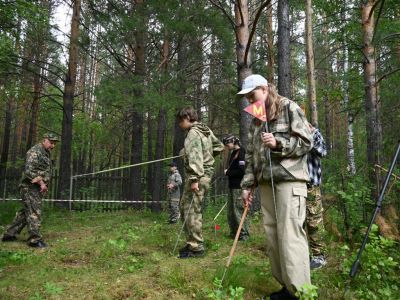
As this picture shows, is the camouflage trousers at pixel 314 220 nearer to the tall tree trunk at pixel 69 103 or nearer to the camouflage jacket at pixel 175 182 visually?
the camouflage jacket at pixel 175 182

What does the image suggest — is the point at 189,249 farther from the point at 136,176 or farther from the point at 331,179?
the point at 136,176

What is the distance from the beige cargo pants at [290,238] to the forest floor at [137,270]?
0.54 m

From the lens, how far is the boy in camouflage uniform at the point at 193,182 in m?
5.09

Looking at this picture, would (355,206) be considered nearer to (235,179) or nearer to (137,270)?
(235,179)

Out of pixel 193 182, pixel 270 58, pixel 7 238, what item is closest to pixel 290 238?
pixel 193 182

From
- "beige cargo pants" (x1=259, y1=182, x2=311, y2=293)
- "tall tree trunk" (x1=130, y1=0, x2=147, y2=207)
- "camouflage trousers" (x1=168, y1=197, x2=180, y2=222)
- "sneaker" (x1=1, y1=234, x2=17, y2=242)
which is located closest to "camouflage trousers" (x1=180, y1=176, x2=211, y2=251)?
"beige cargo pants" (x1=259, y1=182, x2=311, y2=293)

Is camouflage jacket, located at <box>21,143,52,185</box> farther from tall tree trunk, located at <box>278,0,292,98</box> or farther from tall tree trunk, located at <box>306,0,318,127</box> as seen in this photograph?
tall tree trunk, located at <box>306,0,318,127</box>

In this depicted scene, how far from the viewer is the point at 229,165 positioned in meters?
6.45

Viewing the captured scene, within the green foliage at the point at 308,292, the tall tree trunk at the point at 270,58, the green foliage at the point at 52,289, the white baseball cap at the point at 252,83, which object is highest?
the tall tree trunk at the point at 270,58

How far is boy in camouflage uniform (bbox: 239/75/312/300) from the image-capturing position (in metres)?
3.08

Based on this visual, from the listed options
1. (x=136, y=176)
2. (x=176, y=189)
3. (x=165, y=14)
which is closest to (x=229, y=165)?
(x=176, y=189)

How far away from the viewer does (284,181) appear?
3.22 meters

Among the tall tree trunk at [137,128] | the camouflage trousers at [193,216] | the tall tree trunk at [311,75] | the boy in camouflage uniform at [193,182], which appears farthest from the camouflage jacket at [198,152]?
the tall tree trunk at [137,128]

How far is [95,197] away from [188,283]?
10819 mm
